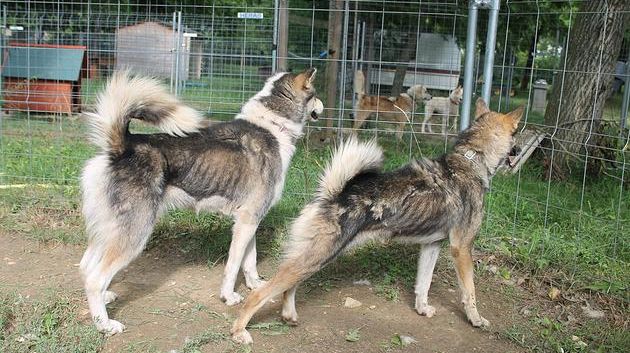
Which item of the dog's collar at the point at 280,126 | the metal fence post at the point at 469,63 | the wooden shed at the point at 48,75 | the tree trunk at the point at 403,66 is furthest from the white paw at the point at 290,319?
the tree trunk at the point at 403,66

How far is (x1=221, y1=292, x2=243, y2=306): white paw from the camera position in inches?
172

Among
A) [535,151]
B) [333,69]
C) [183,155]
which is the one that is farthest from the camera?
[333,69]

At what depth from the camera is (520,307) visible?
14.7 ft

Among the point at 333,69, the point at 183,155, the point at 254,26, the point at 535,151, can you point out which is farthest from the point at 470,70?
the point at 254,26

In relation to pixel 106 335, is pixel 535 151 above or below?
above

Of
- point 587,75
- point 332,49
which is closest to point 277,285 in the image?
point 587,75

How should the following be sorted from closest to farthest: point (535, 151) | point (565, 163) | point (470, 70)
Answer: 1. point (470, 70)
2. point (565, 163)
3. point (535, 151)

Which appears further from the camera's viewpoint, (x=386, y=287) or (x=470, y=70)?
(x=470, y=70)

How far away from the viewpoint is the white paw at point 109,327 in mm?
3785

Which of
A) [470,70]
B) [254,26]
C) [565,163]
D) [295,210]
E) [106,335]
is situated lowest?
[106,335]

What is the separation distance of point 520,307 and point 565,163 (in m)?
3.51

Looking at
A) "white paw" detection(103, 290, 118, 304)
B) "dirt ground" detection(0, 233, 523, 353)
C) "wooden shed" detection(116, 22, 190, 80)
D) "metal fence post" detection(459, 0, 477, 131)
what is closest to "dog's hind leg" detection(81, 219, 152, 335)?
"dirt ground" detection(0, 233, 523, 353)

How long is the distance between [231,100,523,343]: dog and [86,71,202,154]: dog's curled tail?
1.13 metres

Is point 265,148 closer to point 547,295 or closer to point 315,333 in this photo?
point 315,333
